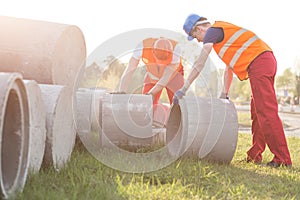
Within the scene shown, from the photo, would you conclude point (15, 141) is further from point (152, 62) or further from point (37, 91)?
point (152, 62)

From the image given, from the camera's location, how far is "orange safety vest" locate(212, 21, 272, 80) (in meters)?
4.96

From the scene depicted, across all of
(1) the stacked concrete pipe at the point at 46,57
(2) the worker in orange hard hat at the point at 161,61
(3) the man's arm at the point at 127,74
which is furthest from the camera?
(2) the worker in orange hard hat at the point at 161,61

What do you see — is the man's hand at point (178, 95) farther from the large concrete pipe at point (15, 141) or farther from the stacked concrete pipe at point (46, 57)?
the large concrete pipe at point (15, 141)

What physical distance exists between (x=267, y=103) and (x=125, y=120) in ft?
4.96

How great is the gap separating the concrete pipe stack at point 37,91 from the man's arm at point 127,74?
1.94 ft

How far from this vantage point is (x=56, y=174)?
139 inches

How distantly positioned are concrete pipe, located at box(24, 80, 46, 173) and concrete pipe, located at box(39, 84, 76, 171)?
9 centimetres

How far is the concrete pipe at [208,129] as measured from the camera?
4500 millimetres

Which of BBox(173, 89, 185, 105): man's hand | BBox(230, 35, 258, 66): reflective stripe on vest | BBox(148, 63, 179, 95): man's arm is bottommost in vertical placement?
BBox(148, 63, 179, 95): man's arm

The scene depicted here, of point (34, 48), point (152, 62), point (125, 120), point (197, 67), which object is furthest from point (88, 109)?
point (152, 62)

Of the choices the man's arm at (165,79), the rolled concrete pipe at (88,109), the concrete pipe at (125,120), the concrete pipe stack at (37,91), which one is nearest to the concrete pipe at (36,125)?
the concrete pipe stack at (37,91)

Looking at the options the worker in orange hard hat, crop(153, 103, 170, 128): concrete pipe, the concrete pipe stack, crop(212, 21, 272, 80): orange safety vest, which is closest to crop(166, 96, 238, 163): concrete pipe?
crop(212, 21, 272, 80): orange safety vest

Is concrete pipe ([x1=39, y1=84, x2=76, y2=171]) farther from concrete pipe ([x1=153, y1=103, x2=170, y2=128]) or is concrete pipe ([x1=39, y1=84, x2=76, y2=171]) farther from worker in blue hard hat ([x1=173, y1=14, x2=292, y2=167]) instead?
concrete pipe ([x1=153, y1=103, x2=170, y2=128])

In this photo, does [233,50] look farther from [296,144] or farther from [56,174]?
[296,144]
